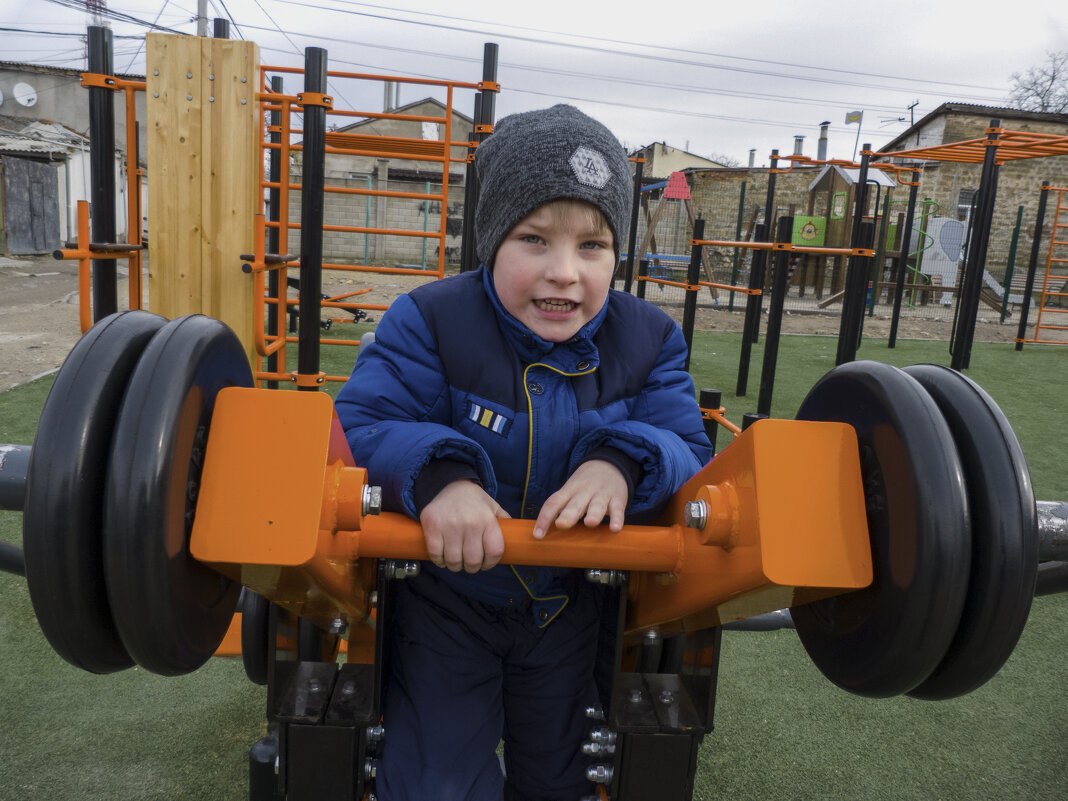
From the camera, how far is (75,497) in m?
0.69

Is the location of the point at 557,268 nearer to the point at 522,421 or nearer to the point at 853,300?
the point at 522,421

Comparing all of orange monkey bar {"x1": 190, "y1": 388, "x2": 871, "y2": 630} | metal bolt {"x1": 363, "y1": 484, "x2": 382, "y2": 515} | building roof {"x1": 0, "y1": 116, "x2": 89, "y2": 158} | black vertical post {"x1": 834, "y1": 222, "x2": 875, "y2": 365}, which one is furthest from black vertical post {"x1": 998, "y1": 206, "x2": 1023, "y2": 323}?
building roof {"x1": 0, "y1": 116, "x2": 89, "y2": 158}

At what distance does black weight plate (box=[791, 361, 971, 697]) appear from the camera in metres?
0.72

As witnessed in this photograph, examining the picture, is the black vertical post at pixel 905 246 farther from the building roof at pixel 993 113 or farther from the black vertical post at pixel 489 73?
the building roof at pixel 993 113

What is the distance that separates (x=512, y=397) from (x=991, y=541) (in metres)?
0.65

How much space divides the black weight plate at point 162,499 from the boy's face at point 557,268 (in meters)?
0.49

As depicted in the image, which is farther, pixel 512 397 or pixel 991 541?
pixel 512 397

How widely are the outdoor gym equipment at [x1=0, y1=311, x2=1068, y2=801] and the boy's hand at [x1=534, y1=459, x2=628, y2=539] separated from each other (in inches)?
0.9

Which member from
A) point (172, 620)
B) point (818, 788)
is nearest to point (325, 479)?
point (172, 620)

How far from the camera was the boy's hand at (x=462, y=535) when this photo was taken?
880 millimetres

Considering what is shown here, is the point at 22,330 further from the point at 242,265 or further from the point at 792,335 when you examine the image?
the point at 792,335

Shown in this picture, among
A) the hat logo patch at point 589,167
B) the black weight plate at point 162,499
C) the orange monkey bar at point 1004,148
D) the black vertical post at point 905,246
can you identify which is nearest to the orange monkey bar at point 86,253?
the hat logo patch at point 589,167

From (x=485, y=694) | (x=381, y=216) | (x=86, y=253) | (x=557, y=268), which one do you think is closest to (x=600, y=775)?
(x=485, y=694)

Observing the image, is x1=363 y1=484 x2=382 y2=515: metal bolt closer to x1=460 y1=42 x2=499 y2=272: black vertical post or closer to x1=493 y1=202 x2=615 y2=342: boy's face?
x1=493 y1=202 x2=615 y2=342: boy's face
